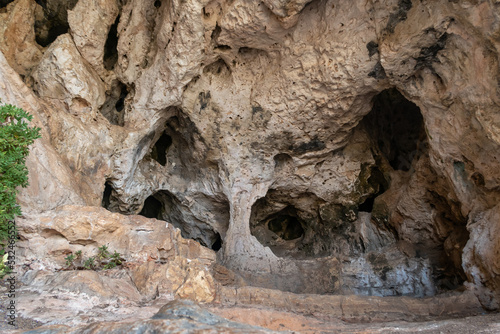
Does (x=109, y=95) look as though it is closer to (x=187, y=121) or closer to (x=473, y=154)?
(x=187, y=121)

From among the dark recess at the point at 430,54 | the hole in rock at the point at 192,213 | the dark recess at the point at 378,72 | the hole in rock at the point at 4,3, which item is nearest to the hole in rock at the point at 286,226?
the hole in rock at the point at 192,213

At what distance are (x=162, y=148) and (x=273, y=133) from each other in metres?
2.90

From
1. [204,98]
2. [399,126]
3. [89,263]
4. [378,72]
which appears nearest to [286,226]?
[399,126]

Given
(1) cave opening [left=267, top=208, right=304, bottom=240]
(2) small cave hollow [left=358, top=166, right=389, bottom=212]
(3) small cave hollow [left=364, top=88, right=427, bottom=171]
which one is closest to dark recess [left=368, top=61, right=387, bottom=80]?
(2) small cave hollow [left=358, top=166, right=389, bottom=212]

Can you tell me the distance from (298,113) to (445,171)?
288cm

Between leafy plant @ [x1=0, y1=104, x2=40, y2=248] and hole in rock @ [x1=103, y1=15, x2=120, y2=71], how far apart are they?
4310 millimetres

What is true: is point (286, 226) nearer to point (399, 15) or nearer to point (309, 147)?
point (309, 147)

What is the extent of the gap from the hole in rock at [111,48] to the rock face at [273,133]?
31 mm

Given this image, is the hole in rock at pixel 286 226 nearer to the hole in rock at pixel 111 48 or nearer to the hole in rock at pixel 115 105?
the hole in rock at pixel 115 105

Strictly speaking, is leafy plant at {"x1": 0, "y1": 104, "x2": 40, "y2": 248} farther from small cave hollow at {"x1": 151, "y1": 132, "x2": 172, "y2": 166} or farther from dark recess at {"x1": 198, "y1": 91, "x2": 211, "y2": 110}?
small cave hollow at {"x1": 151, "y1": 132, "x2": 172, "y2": 166}

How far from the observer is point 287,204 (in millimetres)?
9766

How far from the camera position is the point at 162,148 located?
9.52 metres

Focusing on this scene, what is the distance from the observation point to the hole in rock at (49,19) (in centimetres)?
852

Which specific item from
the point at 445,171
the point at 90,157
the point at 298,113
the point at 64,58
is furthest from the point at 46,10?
the point at 445,171
